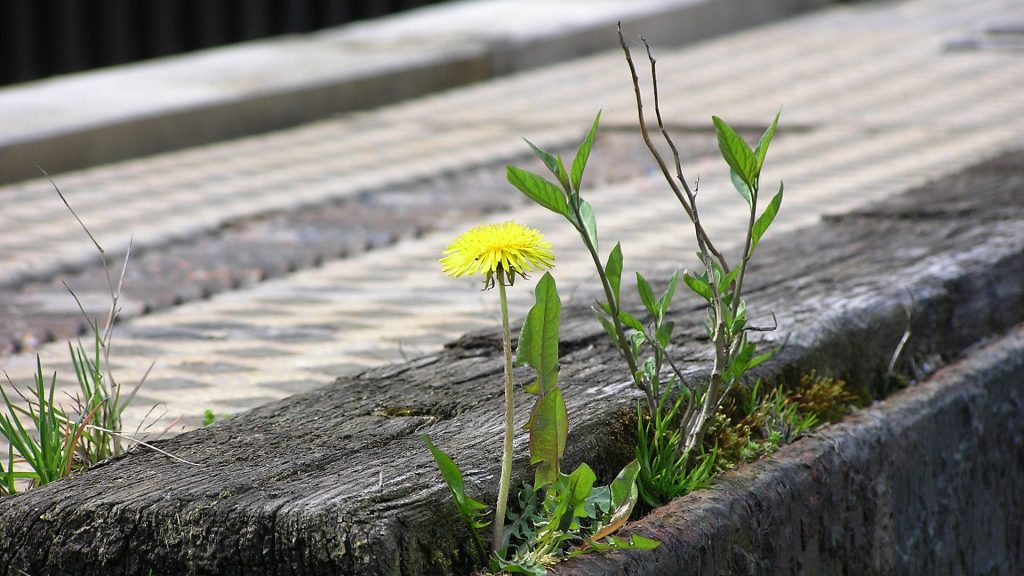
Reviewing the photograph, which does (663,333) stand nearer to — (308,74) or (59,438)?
(59,438)

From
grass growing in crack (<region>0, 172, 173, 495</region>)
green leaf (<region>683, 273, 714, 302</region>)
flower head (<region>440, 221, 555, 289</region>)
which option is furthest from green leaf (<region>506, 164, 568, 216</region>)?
grass growing in crack (<region>0, 172, 173, 495</region>)

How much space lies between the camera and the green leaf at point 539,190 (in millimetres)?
1624

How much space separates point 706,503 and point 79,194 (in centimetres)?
385

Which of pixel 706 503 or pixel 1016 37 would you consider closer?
pixel 706 503

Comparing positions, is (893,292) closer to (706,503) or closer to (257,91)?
(706,503)

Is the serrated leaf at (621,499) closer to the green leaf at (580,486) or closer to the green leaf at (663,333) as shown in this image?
the green leaf at (580,486)

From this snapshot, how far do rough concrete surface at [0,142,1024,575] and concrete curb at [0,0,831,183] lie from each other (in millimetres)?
3778

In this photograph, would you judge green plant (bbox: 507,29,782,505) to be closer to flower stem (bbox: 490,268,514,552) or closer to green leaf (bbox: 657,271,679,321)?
green leaf (bbox: 657,271,679,321)

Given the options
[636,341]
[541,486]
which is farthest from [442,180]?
[541,486]

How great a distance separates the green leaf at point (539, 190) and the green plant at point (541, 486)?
10 centimetres

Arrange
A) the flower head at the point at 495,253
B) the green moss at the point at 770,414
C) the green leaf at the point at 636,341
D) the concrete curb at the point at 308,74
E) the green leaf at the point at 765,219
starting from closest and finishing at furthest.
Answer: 1. the flower head at the point at 495,253
2. the green leaf at the point at 765,219
3. the green leaf at the point at 636,341
4. the green moss at the point at 770,414
5. the concrete curb at the point at 308,74

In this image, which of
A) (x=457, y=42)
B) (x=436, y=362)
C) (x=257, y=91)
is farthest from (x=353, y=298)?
(x=457, y=42)

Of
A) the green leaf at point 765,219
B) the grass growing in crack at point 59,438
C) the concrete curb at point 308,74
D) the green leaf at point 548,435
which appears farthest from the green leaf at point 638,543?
the concrete curb at point 308,74

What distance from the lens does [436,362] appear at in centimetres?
218
